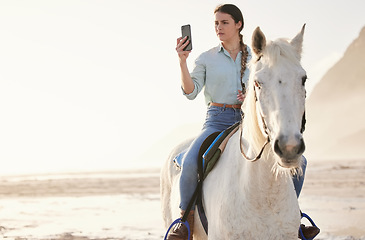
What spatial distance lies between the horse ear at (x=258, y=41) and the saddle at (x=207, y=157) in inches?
44.6

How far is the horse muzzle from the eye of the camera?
10.4 ft

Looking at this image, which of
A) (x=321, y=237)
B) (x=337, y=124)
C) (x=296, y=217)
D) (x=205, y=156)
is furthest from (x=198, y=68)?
(x=337, y=124)

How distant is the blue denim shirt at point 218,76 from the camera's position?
5.03 m

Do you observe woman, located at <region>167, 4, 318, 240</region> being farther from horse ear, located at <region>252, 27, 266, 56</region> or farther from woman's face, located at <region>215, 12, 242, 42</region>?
horse ear, located at <region>252, 27, 266, 56</region>

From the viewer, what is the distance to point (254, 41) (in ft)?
12.2

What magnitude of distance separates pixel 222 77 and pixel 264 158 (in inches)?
56.0

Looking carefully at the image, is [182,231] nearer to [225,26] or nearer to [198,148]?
[198,148]

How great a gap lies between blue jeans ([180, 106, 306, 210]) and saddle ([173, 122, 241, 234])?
1.6 inches

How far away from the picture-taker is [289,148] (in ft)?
10.4

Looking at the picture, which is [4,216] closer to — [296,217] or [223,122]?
[223,122]

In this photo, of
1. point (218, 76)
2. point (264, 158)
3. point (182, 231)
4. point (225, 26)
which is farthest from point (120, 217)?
point (264, 158)

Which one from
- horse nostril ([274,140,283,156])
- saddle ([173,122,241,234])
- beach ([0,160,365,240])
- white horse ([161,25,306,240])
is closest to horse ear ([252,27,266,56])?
white horse ([161,25,306,240])

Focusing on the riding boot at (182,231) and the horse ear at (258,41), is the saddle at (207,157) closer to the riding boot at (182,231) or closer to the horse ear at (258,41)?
the riding boot at (182,231)

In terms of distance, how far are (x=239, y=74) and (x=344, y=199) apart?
13.6m
